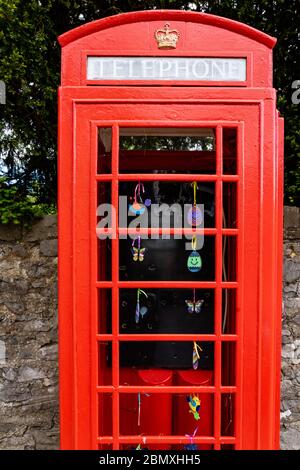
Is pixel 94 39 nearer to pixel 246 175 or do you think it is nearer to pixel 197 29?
pixel 197 29

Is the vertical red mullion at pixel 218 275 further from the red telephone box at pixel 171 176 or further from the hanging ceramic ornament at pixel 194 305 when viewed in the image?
the hanging ceramic ornament at pixel 194 305

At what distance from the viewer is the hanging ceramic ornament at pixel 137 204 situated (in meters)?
2.20

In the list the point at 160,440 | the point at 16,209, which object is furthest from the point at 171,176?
the point at 16,209

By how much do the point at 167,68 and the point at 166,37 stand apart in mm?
139

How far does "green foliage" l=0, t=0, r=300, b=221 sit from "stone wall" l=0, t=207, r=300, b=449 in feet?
0.98

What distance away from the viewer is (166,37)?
5.90 ft

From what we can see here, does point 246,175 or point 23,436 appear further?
point 23,436

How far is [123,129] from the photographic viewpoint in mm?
1924

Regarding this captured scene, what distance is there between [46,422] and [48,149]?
86.9 inches

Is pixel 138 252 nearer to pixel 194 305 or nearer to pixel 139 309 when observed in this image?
pixel 139 309

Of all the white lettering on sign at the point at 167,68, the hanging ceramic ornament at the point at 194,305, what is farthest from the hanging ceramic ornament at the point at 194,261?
the white lettering on sign at the point at 167,68

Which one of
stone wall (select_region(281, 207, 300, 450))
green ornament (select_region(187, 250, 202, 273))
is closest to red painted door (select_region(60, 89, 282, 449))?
green ornament (select_region(187, 250, 202, 273))

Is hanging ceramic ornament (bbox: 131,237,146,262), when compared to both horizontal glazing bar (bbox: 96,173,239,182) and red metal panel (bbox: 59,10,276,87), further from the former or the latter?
red metal panel (bbox: 59,10,276,87)
